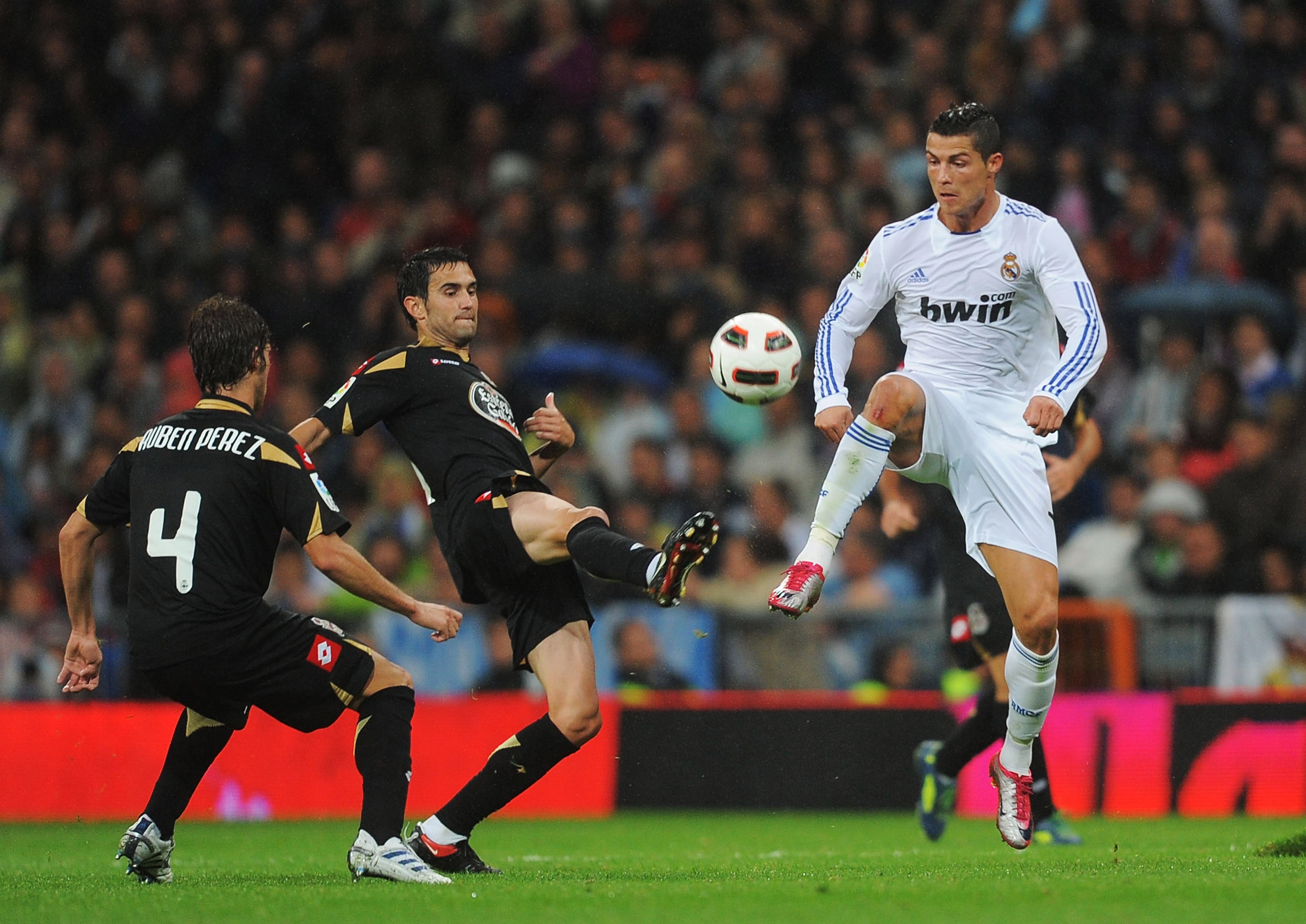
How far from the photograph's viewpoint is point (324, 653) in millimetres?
5965

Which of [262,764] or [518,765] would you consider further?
[262,764]

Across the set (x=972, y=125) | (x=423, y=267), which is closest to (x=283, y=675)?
(x=423, y=267)

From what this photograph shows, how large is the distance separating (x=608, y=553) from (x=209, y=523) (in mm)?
1347

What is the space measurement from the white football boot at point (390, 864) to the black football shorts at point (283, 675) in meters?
Answer: 0.47

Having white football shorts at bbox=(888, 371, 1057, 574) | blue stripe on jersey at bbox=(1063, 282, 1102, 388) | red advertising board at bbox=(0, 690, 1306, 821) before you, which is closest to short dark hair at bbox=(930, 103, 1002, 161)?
blue stripe on jersey at bbox=(1063, 282, 1102, 388)

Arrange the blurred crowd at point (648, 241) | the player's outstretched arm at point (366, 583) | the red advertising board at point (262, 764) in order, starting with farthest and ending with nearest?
the blurred crowd at point (648, 241) → the red advertising board at point (262, 764) → the player's outstretched arm at point (366, 583)

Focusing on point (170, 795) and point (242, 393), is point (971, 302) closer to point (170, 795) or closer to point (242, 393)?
point (242, 393)

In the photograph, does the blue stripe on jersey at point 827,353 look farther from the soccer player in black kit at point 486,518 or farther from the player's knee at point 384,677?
the player's knee at point 384,677

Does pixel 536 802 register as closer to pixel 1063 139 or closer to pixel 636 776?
pixel 636 776

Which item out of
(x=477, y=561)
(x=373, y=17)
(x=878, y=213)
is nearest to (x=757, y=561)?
(x=878, y=213)

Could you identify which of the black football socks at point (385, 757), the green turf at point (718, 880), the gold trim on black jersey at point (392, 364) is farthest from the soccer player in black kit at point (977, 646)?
the black football socks at point (385, 757)

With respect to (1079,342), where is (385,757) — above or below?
below

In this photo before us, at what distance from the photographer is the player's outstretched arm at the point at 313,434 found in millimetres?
6457

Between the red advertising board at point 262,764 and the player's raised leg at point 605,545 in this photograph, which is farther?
the red advertising board at point 262,764
